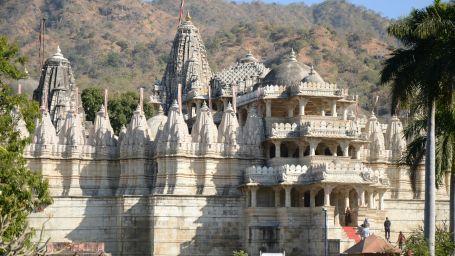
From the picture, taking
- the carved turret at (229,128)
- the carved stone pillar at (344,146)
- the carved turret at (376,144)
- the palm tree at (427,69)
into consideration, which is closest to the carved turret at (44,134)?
the carved turret at (229,128)

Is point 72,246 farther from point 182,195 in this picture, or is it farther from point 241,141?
point 241,141

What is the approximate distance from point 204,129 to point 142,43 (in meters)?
115

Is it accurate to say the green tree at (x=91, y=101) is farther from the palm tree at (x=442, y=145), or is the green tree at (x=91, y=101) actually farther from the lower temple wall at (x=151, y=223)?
the palm tree at (x=442, y=145)

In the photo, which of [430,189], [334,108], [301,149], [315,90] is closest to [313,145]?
[301,149]

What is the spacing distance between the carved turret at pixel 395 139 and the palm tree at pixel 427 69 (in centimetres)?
2325

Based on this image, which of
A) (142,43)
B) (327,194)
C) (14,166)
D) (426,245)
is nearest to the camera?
(426,245)

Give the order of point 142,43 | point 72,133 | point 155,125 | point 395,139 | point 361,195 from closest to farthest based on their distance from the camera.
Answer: point 361,195 → point 72,133 → point 395,139 → point 155,125 → point 142,43

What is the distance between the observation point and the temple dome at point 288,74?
63531mm

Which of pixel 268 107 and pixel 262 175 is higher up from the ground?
pixel 268 107

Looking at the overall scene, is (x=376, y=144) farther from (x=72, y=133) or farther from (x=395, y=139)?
(x=72, y=133)

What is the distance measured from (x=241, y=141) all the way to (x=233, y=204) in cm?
404

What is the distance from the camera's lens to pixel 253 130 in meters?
63.0

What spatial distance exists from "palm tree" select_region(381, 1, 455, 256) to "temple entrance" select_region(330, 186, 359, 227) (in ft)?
50.0

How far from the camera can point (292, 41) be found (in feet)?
516
